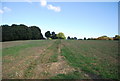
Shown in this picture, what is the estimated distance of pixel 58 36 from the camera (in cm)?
16538

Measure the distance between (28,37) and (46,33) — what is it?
6209 centimetres

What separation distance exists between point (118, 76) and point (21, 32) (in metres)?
87.1

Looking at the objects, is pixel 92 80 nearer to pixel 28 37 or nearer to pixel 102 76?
pixel 102 76

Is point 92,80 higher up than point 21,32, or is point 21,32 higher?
point 21,32

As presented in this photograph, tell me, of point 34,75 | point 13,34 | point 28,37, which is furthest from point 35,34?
point 34,75

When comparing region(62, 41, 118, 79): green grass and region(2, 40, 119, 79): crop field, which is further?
region(62, 41, 118, 79): green grass

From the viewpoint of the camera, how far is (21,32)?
87500 mm

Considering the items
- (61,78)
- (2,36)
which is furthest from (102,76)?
(2,36)

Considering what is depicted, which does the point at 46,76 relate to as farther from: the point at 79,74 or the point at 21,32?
the point at 21,32

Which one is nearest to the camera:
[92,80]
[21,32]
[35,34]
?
[92,80]

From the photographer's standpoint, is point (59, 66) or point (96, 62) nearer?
point (59, 66)

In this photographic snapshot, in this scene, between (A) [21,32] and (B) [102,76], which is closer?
(B) [102,76]

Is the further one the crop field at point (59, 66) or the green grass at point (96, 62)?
the green grass at point (96, 62)

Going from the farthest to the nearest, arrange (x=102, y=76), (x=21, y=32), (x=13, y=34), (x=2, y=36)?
(x=21, y=32) < (x=13, y=34) < (x=2, y=36) < (x=102, y=76)
